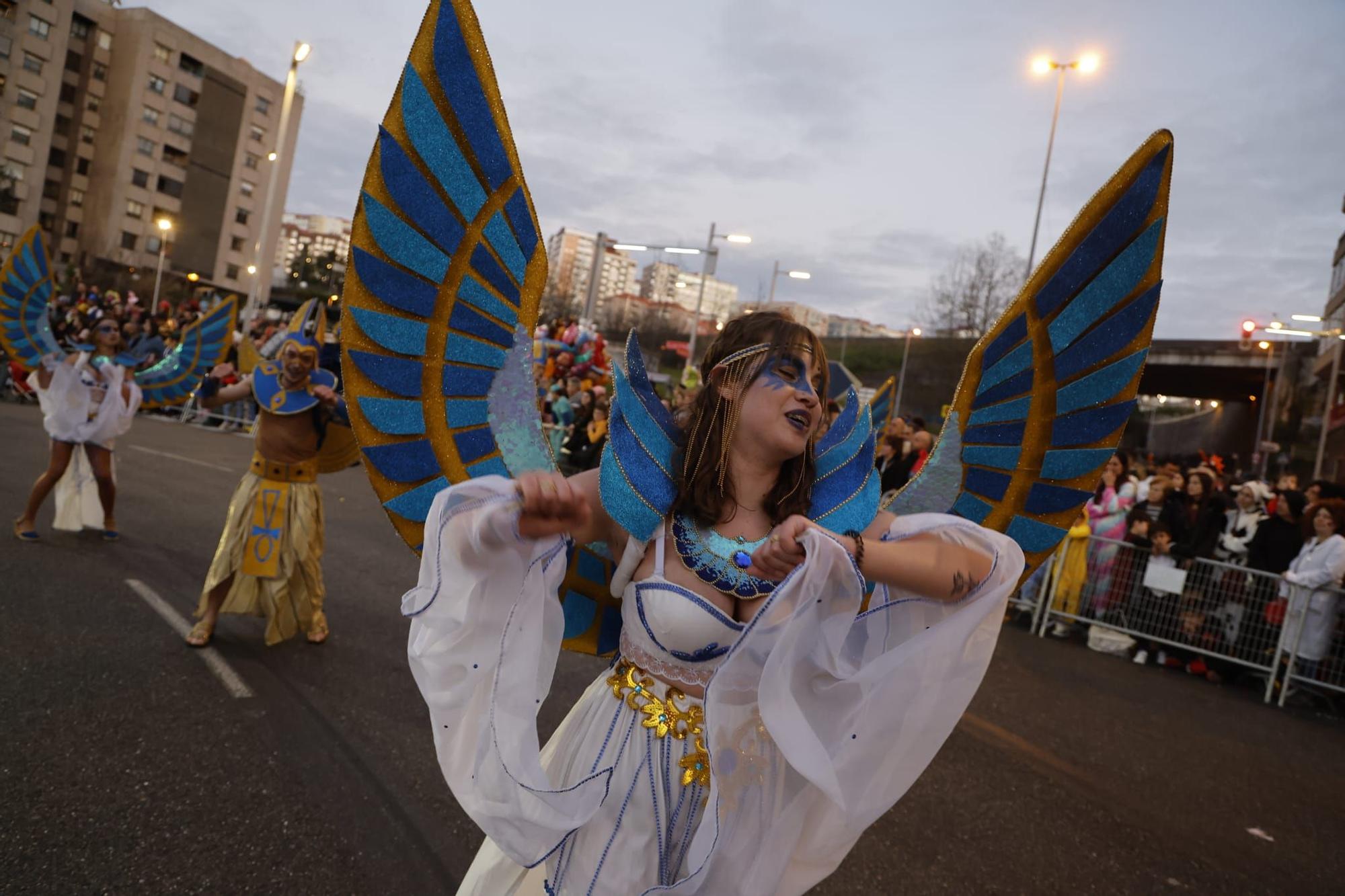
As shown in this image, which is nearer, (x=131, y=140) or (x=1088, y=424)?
(x=1088, y=424)

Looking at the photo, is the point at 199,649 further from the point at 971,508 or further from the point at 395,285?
the point at 971,508

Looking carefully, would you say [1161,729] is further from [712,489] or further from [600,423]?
[600,423]

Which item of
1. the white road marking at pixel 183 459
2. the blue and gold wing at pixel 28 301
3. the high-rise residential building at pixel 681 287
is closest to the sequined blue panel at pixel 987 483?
the blue and gold wing at pixel 28 301

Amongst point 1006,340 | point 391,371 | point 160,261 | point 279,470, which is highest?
point 160,261

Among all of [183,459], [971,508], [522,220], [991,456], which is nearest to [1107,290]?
[991,456]

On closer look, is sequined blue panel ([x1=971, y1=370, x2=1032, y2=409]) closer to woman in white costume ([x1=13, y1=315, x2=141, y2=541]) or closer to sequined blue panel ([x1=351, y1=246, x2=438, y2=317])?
sequined blue panel ([x1=351, y1=246, x2=438, y2=317])

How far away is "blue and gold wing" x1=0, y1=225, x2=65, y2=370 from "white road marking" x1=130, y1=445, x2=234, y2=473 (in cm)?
482

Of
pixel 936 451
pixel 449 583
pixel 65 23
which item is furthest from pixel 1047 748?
pixel 65 23

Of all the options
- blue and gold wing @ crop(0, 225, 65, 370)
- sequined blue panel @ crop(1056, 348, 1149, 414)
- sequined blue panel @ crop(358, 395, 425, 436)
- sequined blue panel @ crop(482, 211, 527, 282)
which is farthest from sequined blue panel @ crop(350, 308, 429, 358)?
blue and gold wing @ crop(0, 225, 65, 370)

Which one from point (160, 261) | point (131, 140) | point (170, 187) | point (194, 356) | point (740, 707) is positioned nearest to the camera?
point (740, 707)

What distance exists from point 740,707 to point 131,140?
233ft

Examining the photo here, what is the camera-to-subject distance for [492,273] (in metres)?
1.94

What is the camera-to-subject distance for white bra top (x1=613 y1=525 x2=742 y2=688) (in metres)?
1.92

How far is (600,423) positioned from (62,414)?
630 centimetres
